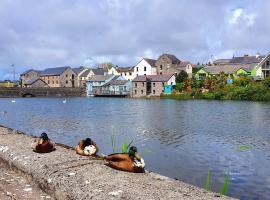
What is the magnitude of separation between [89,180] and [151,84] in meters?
103

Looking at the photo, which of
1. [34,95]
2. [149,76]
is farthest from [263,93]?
[34,95]

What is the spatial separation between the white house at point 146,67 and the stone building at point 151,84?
8.05 metres

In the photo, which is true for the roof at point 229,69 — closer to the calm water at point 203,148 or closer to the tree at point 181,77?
the tree at point 181,77

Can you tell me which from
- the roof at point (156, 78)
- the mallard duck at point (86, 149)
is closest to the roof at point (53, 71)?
the roof at point (156, 78)

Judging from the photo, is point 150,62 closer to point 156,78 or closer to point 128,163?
point 156,78

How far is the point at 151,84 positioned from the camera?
111250 mm

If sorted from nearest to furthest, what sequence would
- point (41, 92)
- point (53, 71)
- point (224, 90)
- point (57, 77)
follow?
point (224, 90) < point (41, 92) < point (57, 77) < point (53, 71)

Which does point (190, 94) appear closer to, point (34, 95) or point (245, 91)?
point (245, 91)

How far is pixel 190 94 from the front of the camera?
94688 mm

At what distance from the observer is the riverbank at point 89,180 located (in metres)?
7.82

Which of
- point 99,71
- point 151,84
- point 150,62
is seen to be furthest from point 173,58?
point 99,71

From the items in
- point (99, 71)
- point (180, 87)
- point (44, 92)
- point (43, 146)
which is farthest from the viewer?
point (99, 71)

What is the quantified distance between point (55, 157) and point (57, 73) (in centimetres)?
13196

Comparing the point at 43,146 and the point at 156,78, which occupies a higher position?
the point at 156,78
